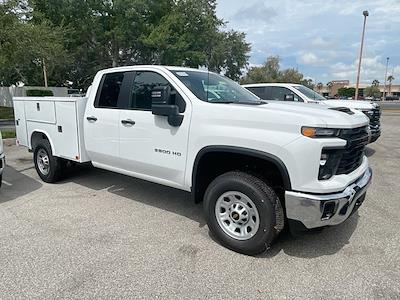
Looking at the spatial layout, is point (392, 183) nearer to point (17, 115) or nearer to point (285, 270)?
point (285, 270)

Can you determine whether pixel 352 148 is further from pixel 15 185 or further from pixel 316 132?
pixel 15 185

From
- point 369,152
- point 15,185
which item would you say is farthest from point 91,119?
point 369,152

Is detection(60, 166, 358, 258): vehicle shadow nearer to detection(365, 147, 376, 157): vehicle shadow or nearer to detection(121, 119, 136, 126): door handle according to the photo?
detection(121, 119, 136, 126): door handle

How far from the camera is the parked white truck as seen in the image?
3.13 m

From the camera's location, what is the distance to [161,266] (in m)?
3.30

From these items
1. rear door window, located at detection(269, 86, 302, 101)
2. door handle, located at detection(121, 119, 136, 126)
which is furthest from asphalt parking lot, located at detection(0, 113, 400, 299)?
rear door window, located at detection(269, 86, 302, 101)

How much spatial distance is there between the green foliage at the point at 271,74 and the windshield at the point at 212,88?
5399cm

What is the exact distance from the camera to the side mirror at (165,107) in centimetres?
382

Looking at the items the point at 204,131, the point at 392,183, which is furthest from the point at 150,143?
the point at 392,183

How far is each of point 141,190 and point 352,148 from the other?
3525 mm

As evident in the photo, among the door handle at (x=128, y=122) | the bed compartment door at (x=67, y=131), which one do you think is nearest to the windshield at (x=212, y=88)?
the door handle at (x=128, y=122)

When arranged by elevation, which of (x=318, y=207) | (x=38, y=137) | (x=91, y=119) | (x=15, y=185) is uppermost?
(x=91, y=119)

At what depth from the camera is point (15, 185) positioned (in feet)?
19.7

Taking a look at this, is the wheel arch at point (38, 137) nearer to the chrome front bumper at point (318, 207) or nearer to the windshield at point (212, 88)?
the windshield at point (212, 88)
